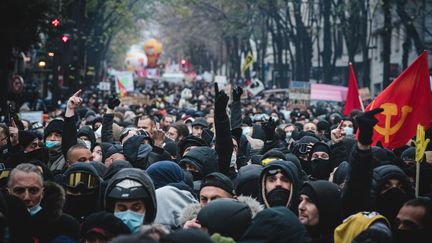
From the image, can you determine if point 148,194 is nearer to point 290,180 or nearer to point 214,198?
point 214,198

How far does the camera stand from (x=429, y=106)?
9836mm

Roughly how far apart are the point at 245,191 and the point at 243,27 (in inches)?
1613

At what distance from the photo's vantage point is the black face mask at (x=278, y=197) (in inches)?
266

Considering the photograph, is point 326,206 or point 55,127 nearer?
point 326,206

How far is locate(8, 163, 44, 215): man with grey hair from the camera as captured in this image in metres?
6.29

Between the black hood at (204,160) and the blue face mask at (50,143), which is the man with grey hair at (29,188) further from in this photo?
the blue face mask at (50,143)

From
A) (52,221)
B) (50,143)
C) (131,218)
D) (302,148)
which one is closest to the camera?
(131,218)

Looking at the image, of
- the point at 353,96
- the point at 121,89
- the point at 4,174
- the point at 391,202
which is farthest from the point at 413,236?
the point at 121,89

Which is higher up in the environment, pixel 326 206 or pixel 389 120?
pixel 389 120

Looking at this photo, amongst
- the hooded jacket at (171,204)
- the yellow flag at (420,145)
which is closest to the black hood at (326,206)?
the hooded jacket at (171,204)

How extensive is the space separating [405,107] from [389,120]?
0.25m

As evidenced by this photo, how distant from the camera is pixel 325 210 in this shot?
627 cm

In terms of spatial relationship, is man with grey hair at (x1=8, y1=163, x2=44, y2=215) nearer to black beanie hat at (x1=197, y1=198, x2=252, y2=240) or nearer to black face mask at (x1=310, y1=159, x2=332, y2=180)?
black beanie hat at (x1=197, y1=198, x2=252, y2=240)

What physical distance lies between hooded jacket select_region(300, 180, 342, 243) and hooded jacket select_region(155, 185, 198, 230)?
3.36 ft
